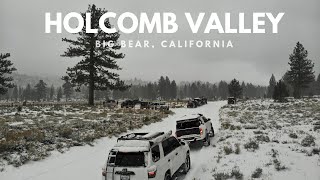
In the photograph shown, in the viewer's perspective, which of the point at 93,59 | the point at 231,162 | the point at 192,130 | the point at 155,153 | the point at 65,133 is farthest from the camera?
the point at 93,59

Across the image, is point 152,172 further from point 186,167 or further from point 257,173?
point 257,173

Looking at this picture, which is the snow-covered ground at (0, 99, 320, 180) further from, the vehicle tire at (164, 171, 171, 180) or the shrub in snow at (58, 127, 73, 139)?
the shrub in snow at (58, 127, 73, 139)

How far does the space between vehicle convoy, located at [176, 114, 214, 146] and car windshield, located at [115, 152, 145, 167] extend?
8702 millimetres

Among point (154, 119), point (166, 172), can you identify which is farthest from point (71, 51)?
point (166, 172)

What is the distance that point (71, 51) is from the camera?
45719mm

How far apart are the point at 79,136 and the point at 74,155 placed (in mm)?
3619

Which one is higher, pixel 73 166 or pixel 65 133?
pixel 65 133

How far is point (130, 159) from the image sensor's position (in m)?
9.98

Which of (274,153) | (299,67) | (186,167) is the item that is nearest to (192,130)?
(274,153)

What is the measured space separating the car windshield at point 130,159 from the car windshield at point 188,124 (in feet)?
29.9

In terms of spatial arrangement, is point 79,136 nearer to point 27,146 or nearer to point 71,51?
point 27,146

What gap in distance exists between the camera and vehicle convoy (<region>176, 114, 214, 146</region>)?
18.3 m

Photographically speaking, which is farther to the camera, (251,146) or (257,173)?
(251,146)

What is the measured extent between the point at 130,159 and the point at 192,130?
9.02m
